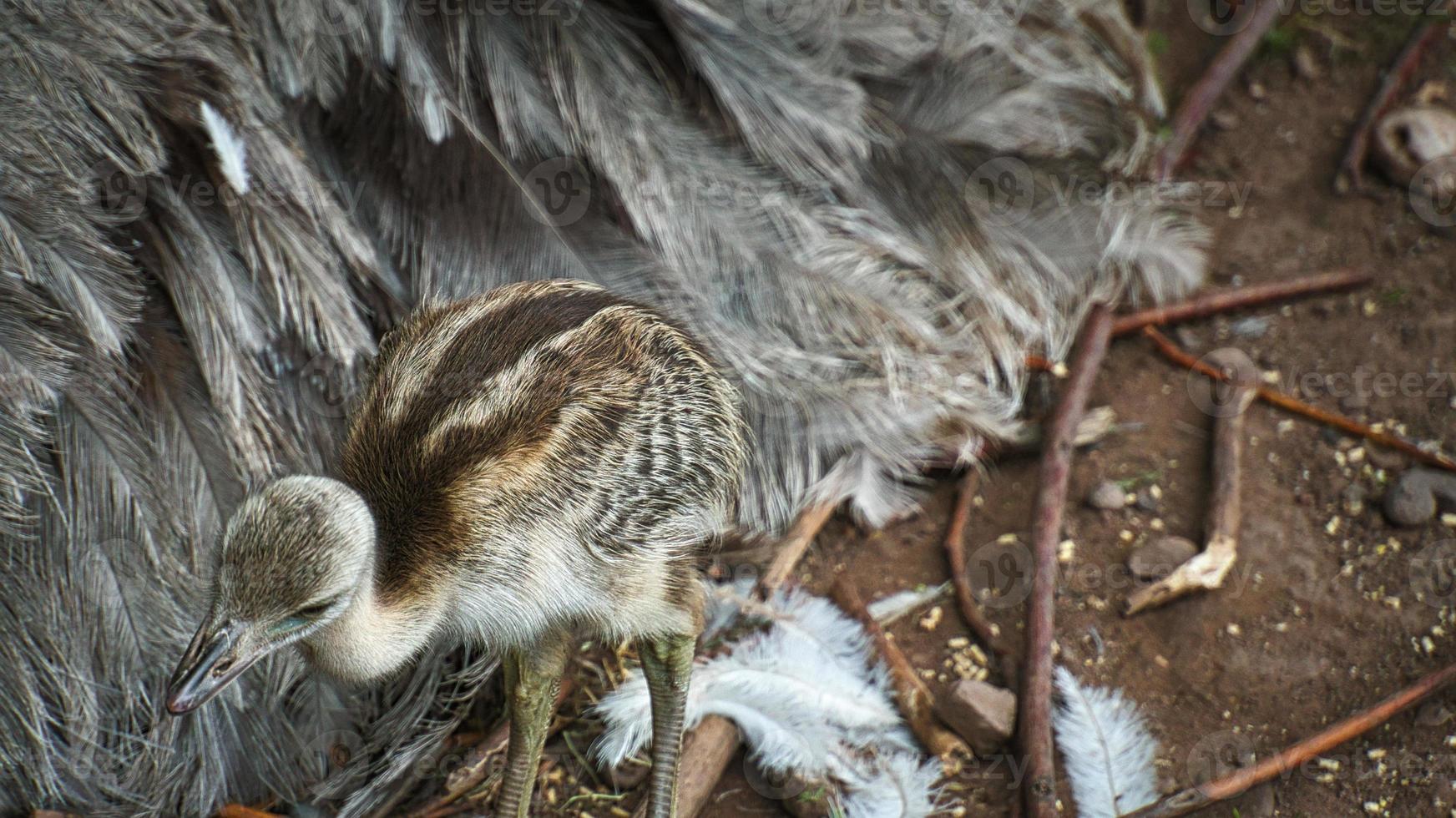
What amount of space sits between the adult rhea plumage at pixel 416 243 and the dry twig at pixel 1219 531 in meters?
0.53

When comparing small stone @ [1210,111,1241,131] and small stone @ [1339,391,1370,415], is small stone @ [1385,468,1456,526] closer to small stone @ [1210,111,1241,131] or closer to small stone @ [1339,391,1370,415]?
small stone @ [1339,391,1370,415]

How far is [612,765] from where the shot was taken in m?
2.98

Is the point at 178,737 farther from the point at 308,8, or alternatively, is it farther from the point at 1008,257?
the point at 1008,257

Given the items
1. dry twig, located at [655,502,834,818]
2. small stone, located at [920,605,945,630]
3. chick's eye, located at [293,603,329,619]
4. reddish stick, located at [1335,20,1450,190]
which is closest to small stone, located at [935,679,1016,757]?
small stone, located at [920,605,945,630]

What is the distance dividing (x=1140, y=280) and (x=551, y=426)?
227cm

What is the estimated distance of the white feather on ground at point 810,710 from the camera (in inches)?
115

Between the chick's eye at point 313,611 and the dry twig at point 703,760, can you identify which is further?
the dry twig at point 703,760

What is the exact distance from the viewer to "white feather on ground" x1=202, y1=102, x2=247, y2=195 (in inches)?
108

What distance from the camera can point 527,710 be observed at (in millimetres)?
2695

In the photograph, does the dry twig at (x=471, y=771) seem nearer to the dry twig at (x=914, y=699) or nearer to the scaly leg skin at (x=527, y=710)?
the scaly leg skin at (x=527, y=710)

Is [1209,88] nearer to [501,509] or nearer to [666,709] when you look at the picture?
[666,709]

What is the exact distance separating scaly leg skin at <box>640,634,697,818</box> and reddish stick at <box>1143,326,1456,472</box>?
1.88m

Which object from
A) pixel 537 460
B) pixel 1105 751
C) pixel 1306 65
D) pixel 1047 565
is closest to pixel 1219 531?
pixel 1047 565

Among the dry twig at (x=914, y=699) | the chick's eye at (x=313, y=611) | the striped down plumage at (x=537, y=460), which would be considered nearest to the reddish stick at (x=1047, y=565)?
the dry twig at (x=914, y=699)
